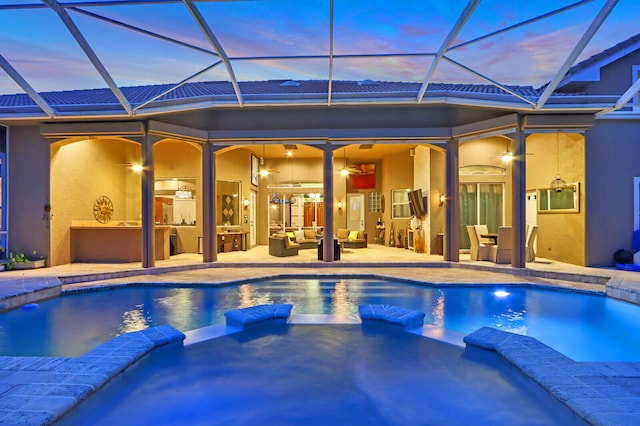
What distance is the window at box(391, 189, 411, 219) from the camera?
14.4 meters

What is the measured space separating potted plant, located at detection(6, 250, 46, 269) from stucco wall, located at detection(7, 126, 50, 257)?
0.35 feet

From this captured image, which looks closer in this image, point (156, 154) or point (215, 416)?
point (215, 416)

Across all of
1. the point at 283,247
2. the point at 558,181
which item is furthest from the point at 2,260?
the point at 558,181

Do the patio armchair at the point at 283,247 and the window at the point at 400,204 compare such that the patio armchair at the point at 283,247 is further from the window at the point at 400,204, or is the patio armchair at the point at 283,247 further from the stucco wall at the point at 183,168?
the window at the point at 400,204

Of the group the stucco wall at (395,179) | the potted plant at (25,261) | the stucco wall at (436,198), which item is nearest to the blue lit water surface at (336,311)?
the potted plant at (25,261)

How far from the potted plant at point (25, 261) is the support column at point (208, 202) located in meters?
3.88

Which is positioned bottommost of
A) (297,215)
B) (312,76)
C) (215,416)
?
(215,416)

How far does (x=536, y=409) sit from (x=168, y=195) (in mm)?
12287

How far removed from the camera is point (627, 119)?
8.88 metres

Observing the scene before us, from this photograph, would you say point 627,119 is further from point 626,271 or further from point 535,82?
point 626,271

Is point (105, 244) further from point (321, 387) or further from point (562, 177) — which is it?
point (562, 177)

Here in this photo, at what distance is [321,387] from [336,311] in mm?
2498

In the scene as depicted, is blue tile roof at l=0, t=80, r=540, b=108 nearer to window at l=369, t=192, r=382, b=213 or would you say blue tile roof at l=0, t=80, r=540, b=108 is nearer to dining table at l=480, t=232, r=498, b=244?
dining table at l=480, t=232, r=498, b=244

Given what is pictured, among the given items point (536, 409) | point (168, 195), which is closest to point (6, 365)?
point (536, 409)
